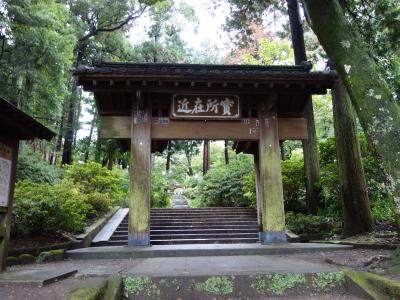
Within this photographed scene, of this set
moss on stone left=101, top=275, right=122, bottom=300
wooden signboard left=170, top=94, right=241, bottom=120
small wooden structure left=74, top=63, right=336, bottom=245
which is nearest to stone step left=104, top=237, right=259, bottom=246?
small wooden structure left=74, top=63, right=336, bottom=245

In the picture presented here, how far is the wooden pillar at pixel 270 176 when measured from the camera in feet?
28.7

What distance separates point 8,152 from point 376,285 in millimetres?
5816

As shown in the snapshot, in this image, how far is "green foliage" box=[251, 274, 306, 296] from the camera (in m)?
4.61

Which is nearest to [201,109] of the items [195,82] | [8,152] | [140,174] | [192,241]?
[195,82]

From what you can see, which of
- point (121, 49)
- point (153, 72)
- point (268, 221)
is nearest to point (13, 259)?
point (153, 72)

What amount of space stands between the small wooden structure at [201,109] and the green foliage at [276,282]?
4051mm

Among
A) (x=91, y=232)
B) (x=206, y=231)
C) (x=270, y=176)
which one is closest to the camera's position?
(x=270, y=176)

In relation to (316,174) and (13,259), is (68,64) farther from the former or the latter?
(316,174)

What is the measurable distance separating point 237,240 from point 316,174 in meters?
3.59

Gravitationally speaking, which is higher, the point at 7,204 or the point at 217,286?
the point at 7,204

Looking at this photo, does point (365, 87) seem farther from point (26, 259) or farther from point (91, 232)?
point (91, 232)

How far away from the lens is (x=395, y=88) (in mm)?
11352

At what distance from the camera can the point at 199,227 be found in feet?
38.5

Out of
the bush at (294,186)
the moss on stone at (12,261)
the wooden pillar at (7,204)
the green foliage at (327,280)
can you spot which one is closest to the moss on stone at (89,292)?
the wooden pillar at (7,204)
